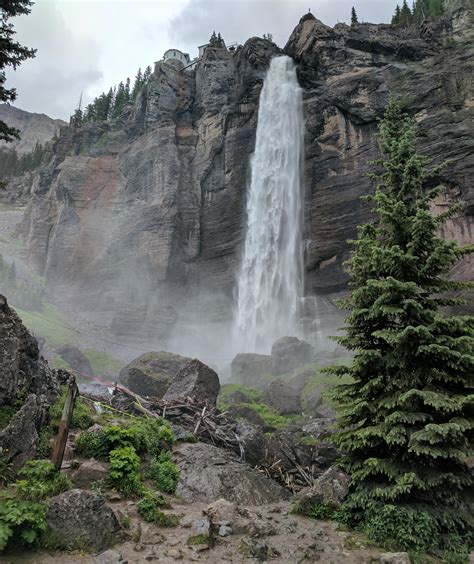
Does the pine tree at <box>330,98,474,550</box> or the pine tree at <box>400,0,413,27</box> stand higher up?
the pine tree at <box>400,0,413,27</box>

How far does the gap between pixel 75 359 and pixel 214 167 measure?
95.4ft

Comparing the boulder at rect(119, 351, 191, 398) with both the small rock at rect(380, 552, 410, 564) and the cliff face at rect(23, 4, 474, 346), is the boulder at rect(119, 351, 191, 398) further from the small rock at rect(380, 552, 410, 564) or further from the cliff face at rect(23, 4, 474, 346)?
the cliff face at rect(23, 4, 474, 346)

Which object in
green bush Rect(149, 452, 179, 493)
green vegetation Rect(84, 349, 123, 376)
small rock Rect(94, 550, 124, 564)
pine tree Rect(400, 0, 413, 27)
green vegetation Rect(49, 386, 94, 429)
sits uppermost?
pine tree Rect(400, 0, 413, 27)

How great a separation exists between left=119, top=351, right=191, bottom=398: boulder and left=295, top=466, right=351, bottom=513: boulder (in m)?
15.2

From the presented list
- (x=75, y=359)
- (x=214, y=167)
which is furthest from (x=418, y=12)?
(x=75, y=359)

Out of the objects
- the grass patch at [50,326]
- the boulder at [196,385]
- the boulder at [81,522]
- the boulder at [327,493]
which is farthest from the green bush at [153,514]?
the grass patch at [50,326]

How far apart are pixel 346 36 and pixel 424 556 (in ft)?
172

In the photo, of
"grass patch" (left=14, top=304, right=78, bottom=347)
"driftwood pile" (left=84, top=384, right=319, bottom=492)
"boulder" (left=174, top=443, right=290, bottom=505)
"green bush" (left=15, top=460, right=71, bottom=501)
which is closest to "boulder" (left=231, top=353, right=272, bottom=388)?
"driftwood pile" (left=84, top=384, right=319, bottom=492)

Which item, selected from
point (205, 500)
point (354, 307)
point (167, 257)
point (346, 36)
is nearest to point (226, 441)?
point (205, 500)

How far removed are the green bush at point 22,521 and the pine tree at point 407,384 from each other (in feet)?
21.5

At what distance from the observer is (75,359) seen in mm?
36812

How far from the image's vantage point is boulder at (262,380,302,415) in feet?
82.3

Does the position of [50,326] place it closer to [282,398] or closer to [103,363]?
[103,363]

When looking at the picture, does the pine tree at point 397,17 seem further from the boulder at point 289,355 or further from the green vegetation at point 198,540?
the green vegetation at point 198,540
